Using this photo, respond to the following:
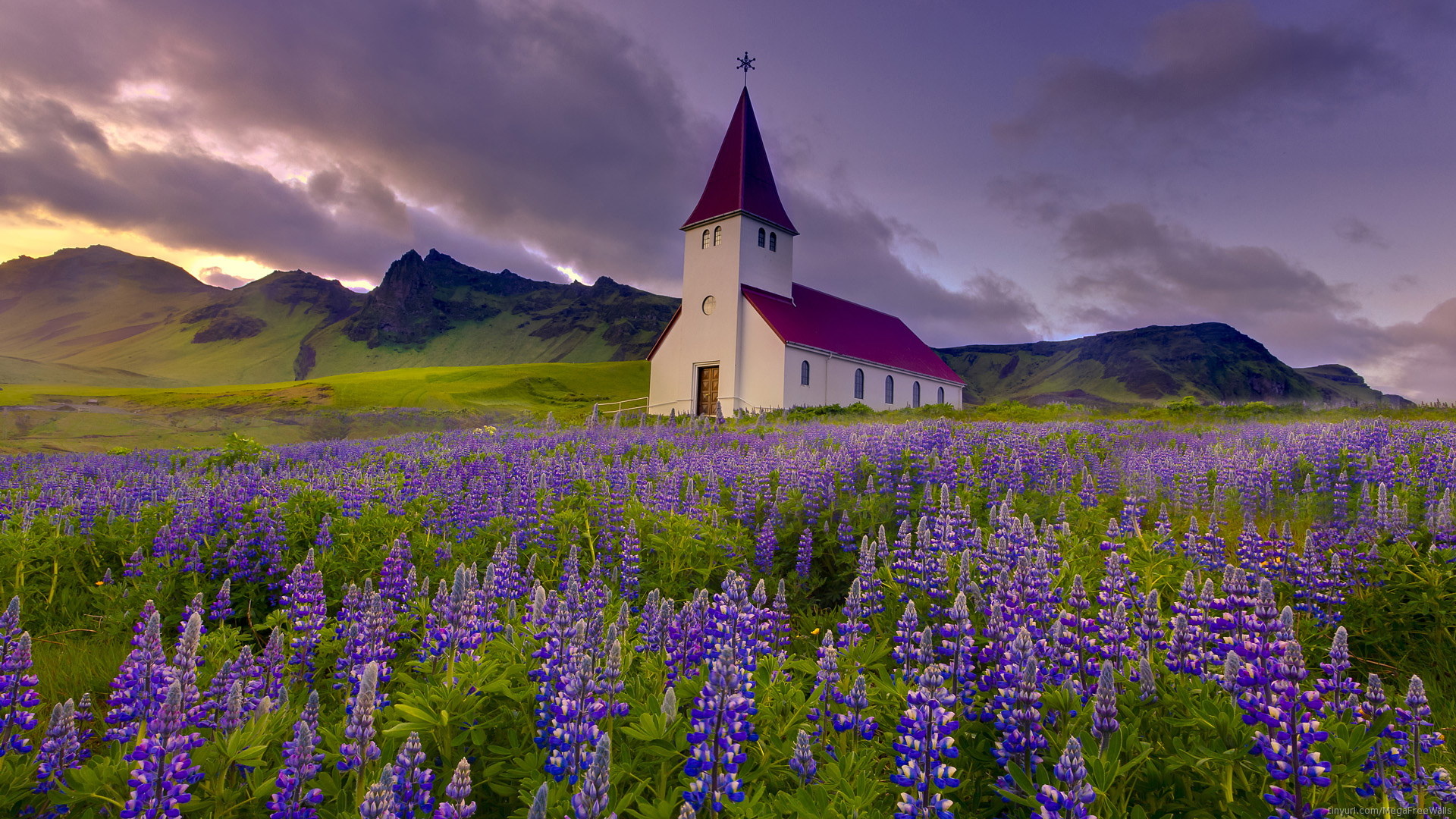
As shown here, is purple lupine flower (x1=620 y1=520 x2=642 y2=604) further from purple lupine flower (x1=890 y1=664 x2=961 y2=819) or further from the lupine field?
purple lupine flower (x1=890 y1=664 x2=961 y2=819)

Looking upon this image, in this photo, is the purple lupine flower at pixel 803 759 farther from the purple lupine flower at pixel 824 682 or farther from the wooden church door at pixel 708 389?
the wooden church door at pixel 708 389

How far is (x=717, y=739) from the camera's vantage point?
6.84ft

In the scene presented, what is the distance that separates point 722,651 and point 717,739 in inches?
10.3

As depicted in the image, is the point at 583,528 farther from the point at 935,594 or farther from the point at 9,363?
the point at 9,363

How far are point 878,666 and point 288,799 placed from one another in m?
2.27

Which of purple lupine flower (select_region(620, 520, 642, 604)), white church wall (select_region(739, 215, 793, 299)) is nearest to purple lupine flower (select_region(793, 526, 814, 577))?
purple lupine flower (select_region(620, 520, 642, 604))

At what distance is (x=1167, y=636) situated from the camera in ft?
11.1

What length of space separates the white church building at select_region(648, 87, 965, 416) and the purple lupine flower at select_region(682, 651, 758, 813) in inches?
1328

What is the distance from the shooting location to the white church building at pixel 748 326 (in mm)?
37156

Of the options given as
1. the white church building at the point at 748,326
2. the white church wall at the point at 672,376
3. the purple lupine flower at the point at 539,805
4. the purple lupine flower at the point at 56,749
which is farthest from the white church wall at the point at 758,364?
the purple lupine flower at the point at 539,805

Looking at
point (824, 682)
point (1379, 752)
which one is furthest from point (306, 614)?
point (1379, 752)

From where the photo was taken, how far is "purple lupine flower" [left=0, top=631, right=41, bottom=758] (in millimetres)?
2451

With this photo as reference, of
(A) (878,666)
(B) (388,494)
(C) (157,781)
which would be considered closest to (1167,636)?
(A) (878,666)

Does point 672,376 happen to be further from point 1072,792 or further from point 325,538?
point 1072,792
